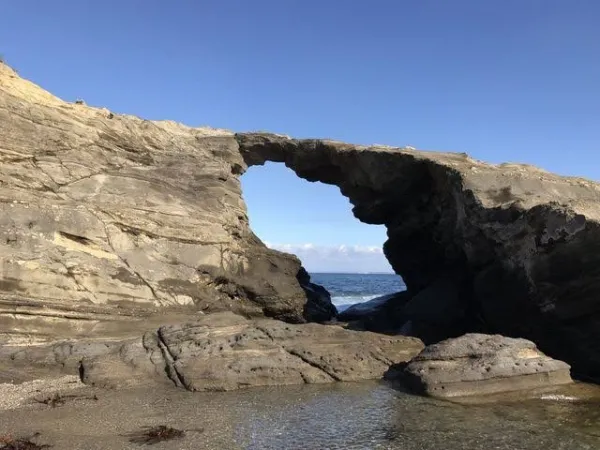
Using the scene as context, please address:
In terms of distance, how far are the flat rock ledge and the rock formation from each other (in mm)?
2299

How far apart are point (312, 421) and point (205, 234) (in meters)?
9.55

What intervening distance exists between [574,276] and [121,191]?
14.3m

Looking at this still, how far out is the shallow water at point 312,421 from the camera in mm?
9266

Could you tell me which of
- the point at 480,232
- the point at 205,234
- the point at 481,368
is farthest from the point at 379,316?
the point at 481,368

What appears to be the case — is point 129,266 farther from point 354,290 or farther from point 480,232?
point 354,290

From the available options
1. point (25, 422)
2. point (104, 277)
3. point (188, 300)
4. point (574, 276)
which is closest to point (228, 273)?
point (188, 300)

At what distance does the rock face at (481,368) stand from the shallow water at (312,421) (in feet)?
2.37

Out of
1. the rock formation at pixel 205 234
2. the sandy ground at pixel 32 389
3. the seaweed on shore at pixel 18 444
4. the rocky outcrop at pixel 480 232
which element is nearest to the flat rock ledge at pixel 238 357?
the sandy ground at pixel 32 389

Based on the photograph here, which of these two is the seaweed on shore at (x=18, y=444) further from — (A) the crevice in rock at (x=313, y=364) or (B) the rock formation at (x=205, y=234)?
(A) the crevice in rock at (x=313, y=364)

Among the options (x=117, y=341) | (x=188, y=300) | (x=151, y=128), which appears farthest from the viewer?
(x=151, y=128)

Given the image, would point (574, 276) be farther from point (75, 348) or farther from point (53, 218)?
point (53, 218)

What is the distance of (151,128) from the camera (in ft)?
67.5

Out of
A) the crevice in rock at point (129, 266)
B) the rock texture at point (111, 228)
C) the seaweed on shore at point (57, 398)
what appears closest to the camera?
the seaweed on shore at point (57, 398)

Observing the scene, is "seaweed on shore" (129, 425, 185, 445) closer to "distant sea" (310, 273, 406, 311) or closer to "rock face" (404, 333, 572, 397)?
"rock face" (404, 333, 572, 397)
